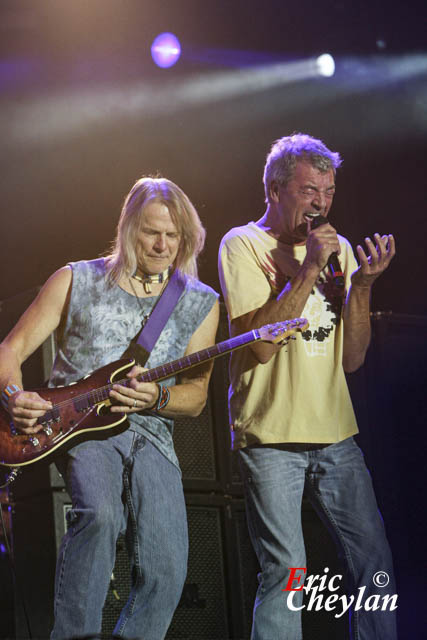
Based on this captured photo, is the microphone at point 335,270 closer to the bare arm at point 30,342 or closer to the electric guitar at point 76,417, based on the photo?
the electric guitar at point 76,417

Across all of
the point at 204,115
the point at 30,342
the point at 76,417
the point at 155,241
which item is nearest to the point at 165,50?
the point at 204,115

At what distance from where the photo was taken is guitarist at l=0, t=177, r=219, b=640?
2525 mm

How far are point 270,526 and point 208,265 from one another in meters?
2.58

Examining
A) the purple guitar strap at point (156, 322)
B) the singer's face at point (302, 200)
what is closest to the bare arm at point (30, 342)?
the purple guitar strap at point (156, 322)

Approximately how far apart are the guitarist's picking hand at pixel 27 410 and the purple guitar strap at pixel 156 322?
0.40 m

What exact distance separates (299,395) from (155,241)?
0.86 meters

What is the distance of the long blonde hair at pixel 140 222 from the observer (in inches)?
121

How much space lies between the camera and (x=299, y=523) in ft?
9.52

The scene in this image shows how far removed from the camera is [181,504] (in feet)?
9.28

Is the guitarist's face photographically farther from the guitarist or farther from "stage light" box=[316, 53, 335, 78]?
"stage light" box=[316, 53, 335, 78]

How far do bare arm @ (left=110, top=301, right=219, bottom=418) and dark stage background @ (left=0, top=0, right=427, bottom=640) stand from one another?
1.75 metres

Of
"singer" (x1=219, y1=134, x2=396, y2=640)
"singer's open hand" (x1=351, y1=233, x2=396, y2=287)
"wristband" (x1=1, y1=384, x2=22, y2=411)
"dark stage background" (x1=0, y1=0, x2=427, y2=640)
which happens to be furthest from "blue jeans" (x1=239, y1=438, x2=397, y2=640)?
"dark stage background" (x1=0, y1=0, x2=427, y2=640)

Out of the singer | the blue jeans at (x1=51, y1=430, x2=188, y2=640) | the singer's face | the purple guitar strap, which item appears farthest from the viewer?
the singer's face

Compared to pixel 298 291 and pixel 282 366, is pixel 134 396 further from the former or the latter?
pixel 298 291
